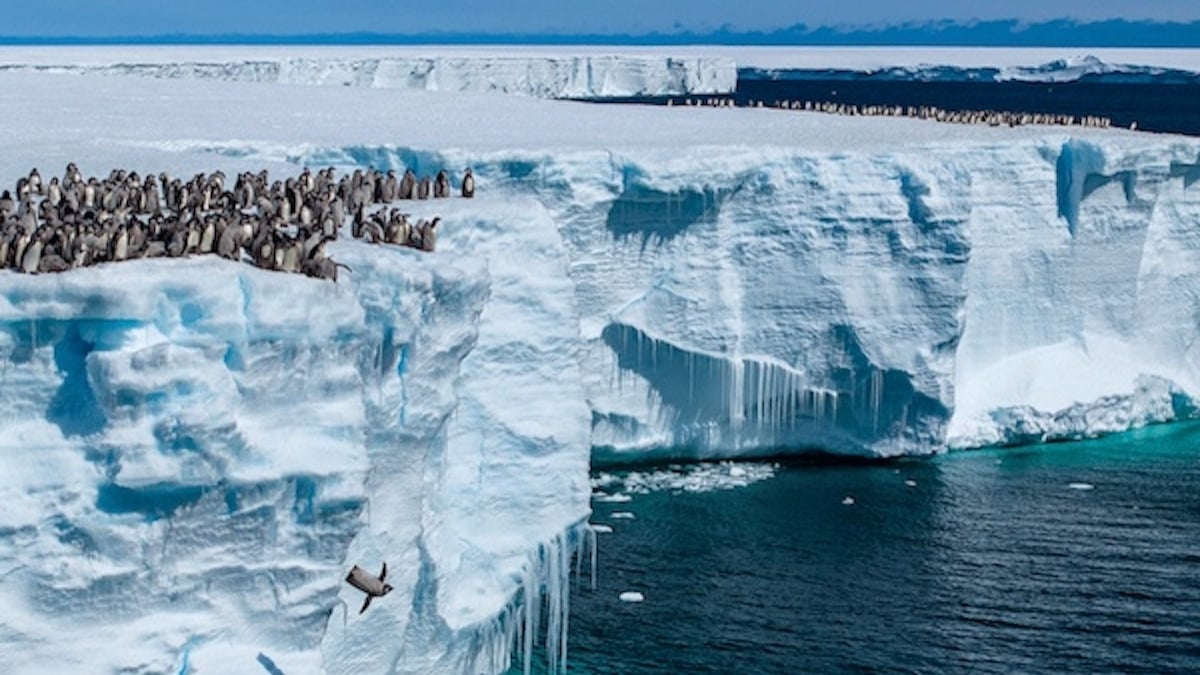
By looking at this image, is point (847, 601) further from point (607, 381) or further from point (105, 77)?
point (105, 77)

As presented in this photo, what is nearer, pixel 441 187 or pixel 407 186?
pixel 407 186

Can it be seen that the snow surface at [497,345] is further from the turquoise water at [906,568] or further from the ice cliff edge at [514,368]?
the turquoise water at [906,568]

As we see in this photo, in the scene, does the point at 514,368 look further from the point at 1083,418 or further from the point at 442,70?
the point at 442,70

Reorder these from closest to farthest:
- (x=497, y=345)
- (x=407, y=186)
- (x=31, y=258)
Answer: (x=31, y=258), (x=497, y=345), (x=407, y=186)

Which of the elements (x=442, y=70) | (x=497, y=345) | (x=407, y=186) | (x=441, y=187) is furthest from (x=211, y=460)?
(x=442, y=70)

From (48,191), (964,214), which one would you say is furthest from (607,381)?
(48,191)

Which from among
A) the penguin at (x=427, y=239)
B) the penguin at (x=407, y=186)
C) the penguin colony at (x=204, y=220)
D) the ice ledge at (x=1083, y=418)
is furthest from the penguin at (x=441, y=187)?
A: the ice ledge at (x=1083, y=418)
